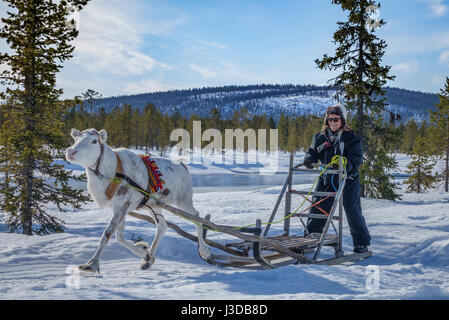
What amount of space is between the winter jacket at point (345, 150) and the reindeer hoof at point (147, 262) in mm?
3022

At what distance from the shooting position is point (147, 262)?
5156 millimetres

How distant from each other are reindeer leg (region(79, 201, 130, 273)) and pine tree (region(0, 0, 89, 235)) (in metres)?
6.27

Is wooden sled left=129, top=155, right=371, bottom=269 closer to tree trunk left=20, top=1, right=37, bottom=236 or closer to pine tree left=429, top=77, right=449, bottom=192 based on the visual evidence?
tree trunk left=20, top=1, right=37, bottom=236

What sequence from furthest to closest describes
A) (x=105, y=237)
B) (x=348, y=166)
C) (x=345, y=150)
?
(x=345, y=150), (x=348, y=166), (x=105, y=237)

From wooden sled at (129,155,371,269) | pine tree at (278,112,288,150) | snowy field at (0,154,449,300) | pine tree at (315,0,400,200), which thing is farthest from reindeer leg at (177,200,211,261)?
pine tree at (278,112,288,150)

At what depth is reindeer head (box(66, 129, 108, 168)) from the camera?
13.8 feet

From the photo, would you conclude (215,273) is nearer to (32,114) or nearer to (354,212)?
(354,212)

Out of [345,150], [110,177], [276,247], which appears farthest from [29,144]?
[345,150]

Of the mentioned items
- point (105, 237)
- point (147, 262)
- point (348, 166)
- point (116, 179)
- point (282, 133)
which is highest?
point (282, 133)

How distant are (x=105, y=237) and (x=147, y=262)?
0.90 m

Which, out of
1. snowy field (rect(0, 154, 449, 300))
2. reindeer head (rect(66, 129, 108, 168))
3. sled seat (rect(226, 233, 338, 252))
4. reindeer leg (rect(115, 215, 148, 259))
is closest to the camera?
snowy field (rect(0, 154, 449, 300))

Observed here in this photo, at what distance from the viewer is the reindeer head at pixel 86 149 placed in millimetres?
4195

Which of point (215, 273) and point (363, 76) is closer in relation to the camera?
point (215, 273)
